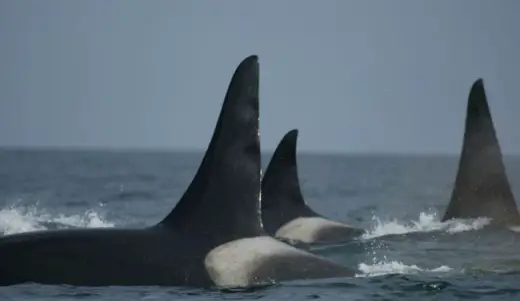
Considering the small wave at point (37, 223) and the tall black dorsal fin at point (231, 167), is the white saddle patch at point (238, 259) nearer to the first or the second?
the tall black dorsal fin at point (231, 167)

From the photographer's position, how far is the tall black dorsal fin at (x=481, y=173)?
A: 1889 cm

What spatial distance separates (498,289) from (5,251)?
5328mm

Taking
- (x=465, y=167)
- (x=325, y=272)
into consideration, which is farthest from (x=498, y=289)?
(x=465, y=167)

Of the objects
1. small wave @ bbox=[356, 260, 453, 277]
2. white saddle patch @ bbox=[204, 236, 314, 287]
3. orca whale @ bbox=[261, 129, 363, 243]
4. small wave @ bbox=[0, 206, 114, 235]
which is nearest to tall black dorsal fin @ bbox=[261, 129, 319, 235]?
Answer: orca whale @ bbox=[261, 129, 363, 243]

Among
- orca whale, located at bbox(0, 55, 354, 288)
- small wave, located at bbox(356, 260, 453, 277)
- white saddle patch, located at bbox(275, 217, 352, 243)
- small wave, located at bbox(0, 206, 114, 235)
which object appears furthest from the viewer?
small wave, located at bbox(0, 206, 114, 235)

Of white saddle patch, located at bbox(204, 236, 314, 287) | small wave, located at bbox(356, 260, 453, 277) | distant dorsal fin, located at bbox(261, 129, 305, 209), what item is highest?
distant dorsal fin, located at bbox(261, 129, 305, 209)

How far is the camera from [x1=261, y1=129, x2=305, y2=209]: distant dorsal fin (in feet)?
68.1

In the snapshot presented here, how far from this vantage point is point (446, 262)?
17109 mm

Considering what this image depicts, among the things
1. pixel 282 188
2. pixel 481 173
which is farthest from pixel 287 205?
pixel 481 173

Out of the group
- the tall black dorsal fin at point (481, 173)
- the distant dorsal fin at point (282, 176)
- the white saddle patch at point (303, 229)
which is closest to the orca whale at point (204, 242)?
the tall black dorsal fin at point (481, 173)

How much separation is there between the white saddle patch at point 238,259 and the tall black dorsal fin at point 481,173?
7511mm

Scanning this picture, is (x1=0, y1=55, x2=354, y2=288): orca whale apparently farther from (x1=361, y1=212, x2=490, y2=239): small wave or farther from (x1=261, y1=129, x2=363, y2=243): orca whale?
(x1=261, y1=129, x2=363, y2=243): orca whale

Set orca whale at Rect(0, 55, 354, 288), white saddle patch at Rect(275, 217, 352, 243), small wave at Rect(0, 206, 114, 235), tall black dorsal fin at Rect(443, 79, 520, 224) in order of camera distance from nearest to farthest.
Answer: orca whale at Rect(0, 55, 354, 288) → tall black dorsal fin at Rect(443, 79, 520, 224) → white saddle patch at Rect(275, 217, 352, 243) → small wave at Rect(0, 206, 114, 235)

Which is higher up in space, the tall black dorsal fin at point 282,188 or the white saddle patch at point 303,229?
the tall black dorsal fin at point 282,188
